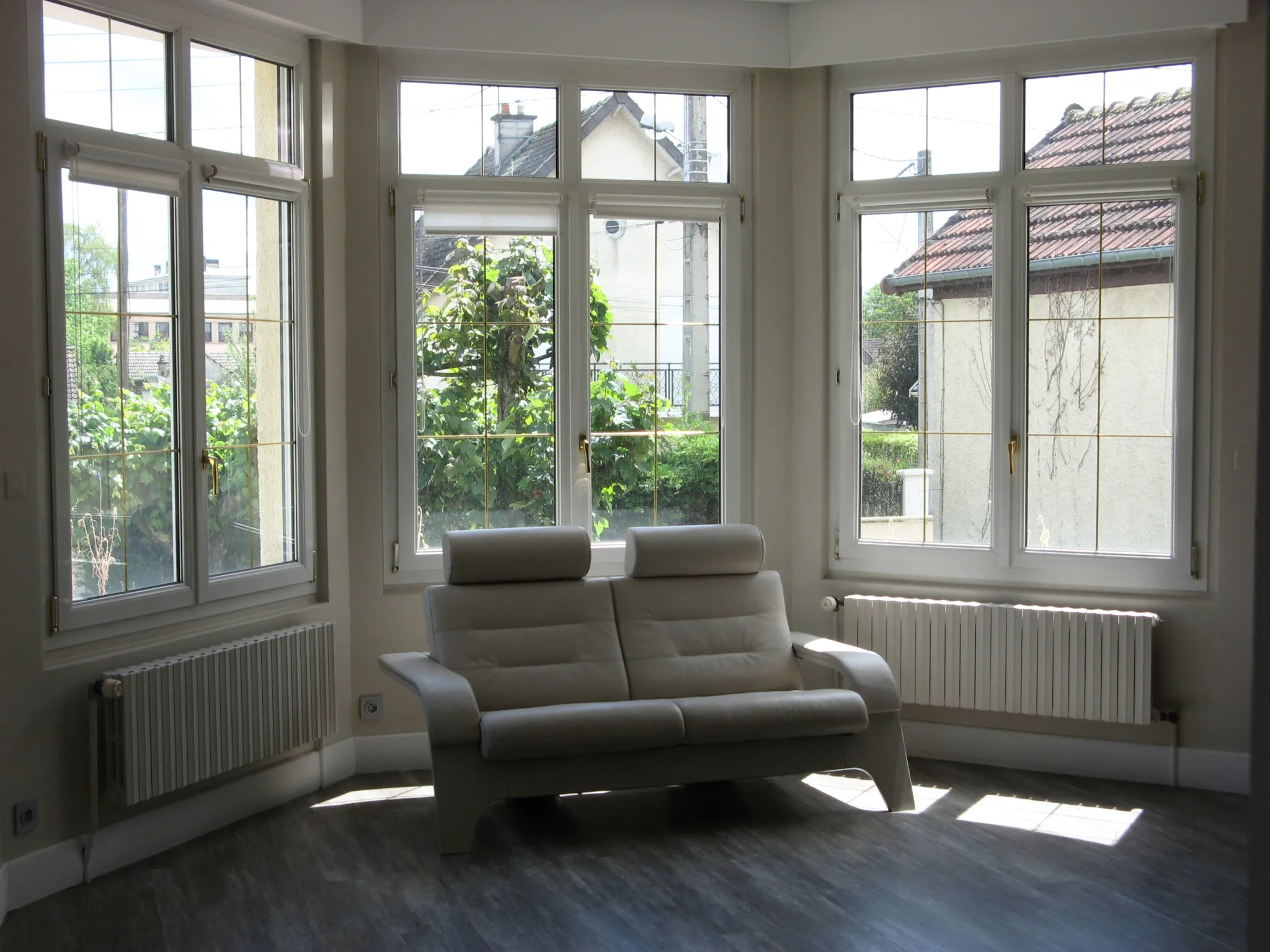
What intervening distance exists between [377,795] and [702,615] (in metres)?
1.46

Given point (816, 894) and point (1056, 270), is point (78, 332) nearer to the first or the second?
point (816, 894)

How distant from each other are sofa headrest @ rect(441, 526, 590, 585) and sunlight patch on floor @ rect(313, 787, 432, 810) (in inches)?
33.3

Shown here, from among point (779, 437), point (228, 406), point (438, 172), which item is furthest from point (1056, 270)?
point (228, 406)

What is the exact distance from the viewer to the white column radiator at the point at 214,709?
3.85 meters

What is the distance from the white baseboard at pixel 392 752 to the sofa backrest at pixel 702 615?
1038 millimetres

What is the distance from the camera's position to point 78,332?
3.84m

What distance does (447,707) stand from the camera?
397 centimetres

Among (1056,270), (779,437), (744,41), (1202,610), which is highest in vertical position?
(744,41)

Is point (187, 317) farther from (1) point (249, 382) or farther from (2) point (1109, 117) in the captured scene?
(2) point (1109, 117)

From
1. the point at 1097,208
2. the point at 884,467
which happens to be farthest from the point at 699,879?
the point at 1097,208

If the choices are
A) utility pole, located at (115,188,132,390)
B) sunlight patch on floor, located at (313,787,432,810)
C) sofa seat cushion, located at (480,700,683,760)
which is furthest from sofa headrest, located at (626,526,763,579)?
utility pole, located at (115,188,132,390)

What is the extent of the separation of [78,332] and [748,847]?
2.77 meters

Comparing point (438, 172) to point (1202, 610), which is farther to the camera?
point (438, 172)

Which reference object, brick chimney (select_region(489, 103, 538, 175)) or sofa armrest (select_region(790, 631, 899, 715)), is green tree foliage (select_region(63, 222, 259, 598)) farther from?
sofa armrest (select_region(790, 631, 899, 715))
